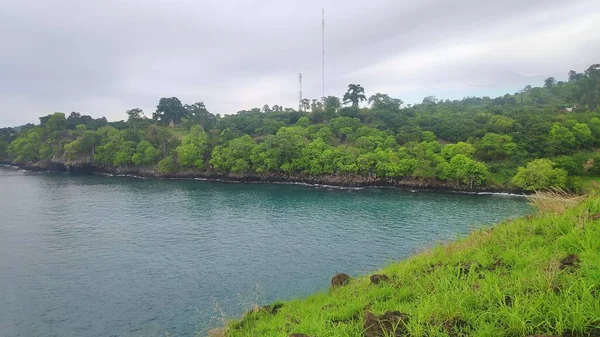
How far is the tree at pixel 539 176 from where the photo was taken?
52.1m

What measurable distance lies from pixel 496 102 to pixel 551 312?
150m

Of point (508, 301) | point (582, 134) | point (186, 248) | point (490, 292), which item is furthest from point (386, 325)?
point (582, 134)

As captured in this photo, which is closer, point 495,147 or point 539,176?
point 539,176

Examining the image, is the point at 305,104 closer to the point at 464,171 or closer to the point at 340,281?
the point at 464,171

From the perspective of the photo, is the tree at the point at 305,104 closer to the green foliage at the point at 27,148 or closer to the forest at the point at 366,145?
the forest at the point at 366,145

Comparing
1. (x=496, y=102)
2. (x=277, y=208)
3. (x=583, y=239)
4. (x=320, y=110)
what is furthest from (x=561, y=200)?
(x=496, y=102)

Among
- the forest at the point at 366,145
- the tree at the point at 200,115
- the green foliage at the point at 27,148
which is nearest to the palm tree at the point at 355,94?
the forest at the point at 366,145

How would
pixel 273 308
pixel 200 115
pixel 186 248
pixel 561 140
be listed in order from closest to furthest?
1. pixel 273 308
2. pixel 186 248
3. pixel 561 140
4. pixel 200 115

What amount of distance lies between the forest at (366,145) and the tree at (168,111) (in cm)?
105

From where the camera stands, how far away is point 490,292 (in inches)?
260

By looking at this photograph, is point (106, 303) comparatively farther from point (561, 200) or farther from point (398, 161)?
point (398, 161)

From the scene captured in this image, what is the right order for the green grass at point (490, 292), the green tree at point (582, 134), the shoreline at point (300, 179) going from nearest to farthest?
the green grass at point (490, 292)
the shoreline at point (300, 179)
the green tree at point (582, 134)

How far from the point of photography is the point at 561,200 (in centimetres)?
1203

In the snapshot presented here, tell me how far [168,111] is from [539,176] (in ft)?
376
